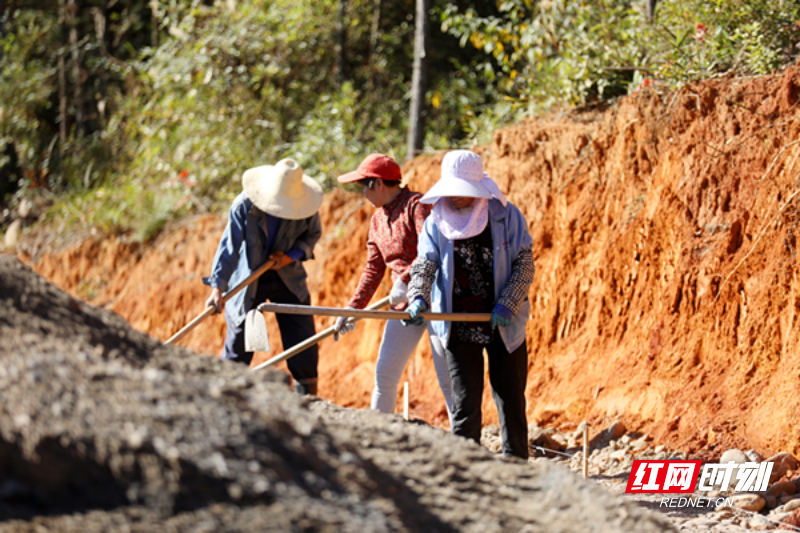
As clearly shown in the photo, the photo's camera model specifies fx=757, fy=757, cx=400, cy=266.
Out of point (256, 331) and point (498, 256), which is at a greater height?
point (498, 256)

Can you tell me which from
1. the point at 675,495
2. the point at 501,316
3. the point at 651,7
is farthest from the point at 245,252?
the point at 651,7

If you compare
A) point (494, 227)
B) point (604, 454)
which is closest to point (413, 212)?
point (494, 227)

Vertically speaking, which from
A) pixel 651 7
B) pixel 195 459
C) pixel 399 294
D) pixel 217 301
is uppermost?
pixel 651 7

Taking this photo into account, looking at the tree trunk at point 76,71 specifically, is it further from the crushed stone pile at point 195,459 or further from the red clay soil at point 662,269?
the crushed stone pile at point 195,459

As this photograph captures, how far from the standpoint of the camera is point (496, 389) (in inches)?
159

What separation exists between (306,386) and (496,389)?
1.69 meters

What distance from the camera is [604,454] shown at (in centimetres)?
524

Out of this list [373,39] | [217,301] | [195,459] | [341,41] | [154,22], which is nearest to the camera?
[195,459]

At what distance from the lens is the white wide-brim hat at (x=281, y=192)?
511 cm

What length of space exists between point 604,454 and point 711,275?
1533 mm

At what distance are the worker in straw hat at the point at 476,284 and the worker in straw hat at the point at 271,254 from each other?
1.43 meters

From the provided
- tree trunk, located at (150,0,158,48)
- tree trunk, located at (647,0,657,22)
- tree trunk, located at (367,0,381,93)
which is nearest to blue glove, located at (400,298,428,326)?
tree trunk, located at (647,0,657,22)

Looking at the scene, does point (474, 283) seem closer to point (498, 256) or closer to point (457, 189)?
point (498, 256)

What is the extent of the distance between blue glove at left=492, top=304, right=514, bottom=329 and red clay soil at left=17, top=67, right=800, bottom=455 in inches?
75.7
